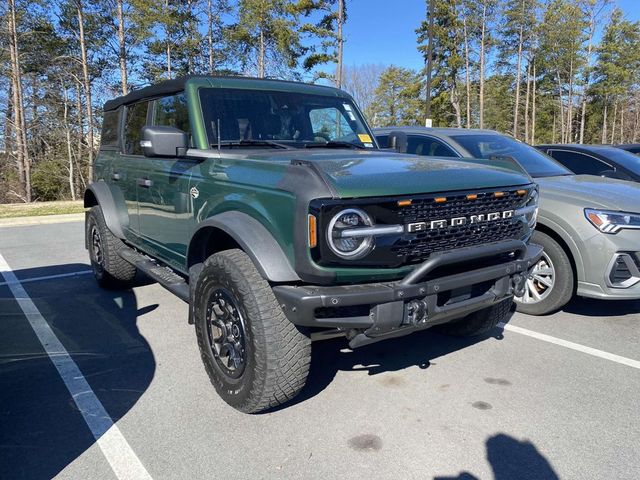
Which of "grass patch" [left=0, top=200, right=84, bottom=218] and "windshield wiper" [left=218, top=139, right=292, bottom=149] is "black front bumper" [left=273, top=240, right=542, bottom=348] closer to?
"windshield wiper" [left=218, top=139, right=292, bottom=149]

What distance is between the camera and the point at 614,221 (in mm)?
4230

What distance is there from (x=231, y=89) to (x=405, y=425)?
2.72 m

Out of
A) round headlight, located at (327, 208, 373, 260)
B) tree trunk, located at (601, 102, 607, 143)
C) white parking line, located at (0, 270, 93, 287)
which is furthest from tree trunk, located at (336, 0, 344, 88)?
tree trunk, located at (601, 102, 607, 143)

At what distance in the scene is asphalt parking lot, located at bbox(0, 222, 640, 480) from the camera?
2.45m

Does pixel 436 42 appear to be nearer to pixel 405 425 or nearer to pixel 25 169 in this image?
pixel 25 169

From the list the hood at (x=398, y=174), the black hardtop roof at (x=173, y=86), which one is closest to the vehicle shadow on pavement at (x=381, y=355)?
the hood at (x=398, y=174)

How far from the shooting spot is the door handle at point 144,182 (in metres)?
4.09

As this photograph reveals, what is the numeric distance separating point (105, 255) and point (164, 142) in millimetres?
2354

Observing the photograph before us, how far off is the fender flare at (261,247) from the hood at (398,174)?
18.8 inches

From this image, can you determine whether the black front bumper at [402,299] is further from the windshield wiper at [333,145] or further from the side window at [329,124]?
the side window at [329,124]

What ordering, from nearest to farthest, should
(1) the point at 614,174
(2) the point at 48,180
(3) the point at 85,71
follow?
(1) the point at 614,174, (3) the point at 85,71, (2) the point at 48,180

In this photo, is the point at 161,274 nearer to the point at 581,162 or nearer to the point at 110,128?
the point at 110,128

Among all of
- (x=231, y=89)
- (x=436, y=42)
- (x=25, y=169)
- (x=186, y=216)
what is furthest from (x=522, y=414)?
(x=436, y=42)

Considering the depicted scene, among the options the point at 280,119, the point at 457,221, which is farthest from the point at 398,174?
the point at 280,119
